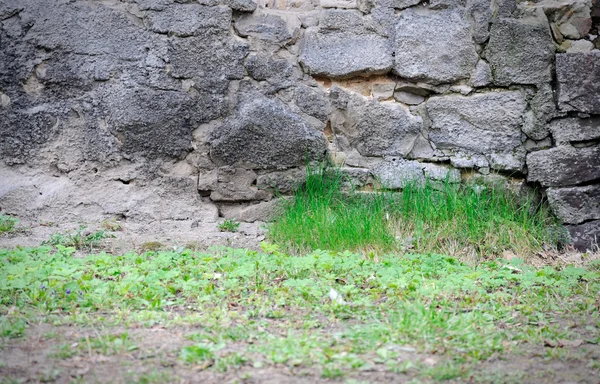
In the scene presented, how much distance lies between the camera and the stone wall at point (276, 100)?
4117 mm

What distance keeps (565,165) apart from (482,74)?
0.80 m

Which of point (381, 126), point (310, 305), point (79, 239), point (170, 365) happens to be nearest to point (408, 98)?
point (381, 126)

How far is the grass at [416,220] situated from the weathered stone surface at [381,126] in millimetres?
274

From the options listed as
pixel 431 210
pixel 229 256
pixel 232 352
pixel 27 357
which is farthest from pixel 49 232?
pixel 431 210

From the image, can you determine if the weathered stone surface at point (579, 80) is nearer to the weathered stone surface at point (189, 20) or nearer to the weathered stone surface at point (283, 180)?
the weathered stone surface at point (283, 180)

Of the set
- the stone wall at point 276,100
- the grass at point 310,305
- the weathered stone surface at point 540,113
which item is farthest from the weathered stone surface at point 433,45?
the grass at point 310,305

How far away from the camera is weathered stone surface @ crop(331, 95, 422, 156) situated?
14.0ft

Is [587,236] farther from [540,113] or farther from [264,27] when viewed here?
[264,27]

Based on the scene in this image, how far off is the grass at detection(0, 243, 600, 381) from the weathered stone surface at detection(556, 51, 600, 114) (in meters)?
1.22

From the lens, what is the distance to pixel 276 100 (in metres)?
4.26

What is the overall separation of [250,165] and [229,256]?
94cm

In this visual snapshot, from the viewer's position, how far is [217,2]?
4195 millimetres

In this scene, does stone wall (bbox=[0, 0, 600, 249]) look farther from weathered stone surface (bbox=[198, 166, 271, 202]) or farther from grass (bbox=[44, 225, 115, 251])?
grass (bbox=[44, 225, 115, 251])

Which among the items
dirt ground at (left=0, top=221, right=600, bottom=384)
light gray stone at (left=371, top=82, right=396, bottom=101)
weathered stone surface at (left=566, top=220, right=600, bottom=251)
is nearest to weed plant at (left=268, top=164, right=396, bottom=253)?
light gray stone at (left=371, top=82, right=396, bottom=101)
